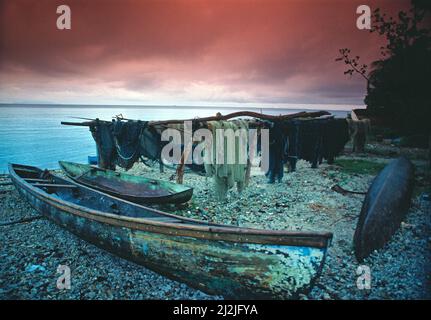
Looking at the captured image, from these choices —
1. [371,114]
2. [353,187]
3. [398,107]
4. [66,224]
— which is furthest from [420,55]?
[66,224]

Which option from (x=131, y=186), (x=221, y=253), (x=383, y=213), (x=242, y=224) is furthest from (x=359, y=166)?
(x=221, y=253)

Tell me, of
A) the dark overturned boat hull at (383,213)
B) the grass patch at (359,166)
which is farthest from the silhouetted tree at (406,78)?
the dark overturned boat hull at (383,213)

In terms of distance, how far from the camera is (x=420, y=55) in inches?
854

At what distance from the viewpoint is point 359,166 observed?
1437 cm

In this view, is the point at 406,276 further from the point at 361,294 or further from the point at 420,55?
the point at 420,55

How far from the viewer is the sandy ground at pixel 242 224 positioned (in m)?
4.56

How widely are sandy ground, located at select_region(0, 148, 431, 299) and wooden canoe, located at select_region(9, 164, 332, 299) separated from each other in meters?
0.57

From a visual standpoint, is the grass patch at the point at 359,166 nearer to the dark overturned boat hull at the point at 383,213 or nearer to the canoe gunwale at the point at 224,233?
the dark overturned boat hull at the point at 383,213

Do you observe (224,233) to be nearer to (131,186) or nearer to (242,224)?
(242,224)

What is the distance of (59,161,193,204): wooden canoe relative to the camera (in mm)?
7503

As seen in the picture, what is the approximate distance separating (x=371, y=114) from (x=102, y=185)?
1078 inches

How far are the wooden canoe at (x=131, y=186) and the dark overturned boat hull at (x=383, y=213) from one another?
4.66m

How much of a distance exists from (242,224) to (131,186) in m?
4.16
